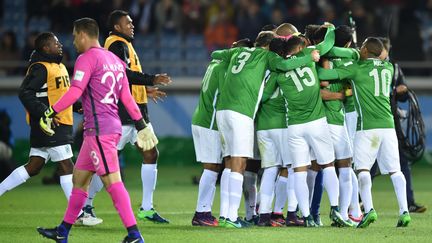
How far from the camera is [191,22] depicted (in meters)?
26.0

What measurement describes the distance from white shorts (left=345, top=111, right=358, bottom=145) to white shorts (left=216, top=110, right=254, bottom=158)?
6.00ft

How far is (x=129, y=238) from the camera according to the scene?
35.9ft

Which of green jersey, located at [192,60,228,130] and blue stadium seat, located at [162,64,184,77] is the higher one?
green jersey, located at [192,60,228,130]

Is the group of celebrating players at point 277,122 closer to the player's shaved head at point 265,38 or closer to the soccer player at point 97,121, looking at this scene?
the player's shaved head at point 265,38

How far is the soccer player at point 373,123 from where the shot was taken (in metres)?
13.4

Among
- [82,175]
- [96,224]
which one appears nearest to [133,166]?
[96,224]

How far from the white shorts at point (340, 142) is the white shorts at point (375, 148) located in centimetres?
28

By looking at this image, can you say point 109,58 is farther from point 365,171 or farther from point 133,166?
point 133,166

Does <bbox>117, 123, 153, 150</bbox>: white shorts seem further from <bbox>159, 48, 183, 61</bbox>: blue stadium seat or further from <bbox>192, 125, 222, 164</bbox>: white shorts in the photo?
<bbox>159, 48, 183, 61</bbox>: blue stadium seat

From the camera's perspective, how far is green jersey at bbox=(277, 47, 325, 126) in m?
13.2

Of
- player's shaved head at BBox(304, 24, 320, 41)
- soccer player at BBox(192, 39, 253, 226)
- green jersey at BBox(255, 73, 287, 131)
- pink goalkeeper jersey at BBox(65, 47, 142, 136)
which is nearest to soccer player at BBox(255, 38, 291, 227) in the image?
green jersey at BBox(255, 73, 287, 131)

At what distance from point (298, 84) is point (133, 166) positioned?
11786 mm

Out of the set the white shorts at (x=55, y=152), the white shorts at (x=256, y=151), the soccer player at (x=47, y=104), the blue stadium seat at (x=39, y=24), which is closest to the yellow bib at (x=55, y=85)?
the soccer player at (x=47, y=104)

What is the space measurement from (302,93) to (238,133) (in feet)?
2.98
